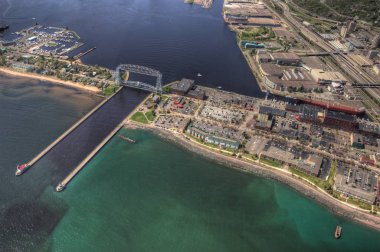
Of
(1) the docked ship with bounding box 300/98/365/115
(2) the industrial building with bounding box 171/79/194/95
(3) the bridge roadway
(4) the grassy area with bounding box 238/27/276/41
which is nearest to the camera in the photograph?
(3) the bridge roadway

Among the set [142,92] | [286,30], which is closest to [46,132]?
Answer: [142,92]

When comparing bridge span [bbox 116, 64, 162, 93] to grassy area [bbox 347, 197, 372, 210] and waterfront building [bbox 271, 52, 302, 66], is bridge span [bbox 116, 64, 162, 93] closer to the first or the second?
waterfront building [bbox 271, 52, 302, 66]

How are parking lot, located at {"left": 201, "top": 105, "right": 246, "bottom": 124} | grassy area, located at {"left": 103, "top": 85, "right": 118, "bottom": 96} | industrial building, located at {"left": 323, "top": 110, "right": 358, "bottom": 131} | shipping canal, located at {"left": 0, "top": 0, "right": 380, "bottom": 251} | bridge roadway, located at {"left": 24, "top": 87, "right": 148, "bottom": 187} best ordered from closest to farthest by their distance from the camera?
shipping canal, located at {"left": 0, "top": 0, "right": 380, "bottom": 251}
bridge roadway, located at {"left": 24, "top": 87, "right": 148, "bottom": 187}
industrial building, located at {"left": 323, "top": 110, "right": 358, "bottom": 131}
parking lot, located at {"left": 201, "top": 105, "right": 246, "bottom": 124}
grassy area, located at {"left": 103, "top": 85, "right": 118, "bottom": 96}

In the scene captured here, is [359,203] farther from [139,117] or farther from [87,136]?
[87,136]

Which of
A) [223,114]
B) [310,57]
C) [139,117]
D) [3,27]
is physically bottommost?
[139,117]

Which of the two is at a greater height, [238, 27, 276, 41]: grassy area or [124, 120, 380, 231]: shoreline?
[238, 27, 276, 41]: grassy area

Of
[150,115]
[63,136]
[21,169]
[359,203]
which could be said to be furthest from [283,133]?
[21,169]

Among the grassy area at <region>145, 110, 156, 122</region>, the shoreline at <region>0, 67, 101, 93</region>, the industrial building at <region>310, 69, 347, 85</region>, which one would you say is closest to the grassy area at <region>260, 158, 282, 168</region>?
the grassy area at <region>145, 110, 156, 122</region>
